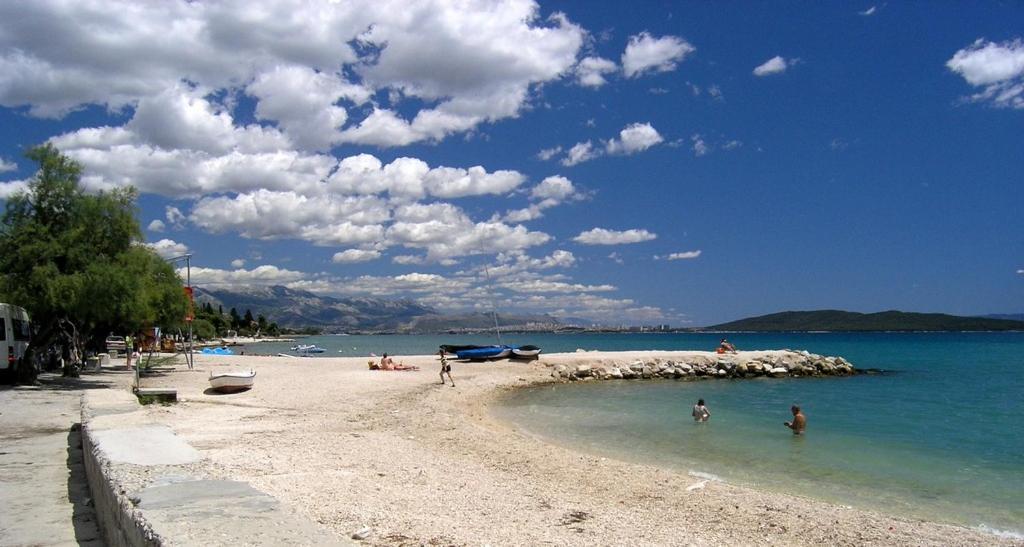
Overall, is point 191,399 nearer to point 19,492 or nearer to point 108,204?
point 108,204

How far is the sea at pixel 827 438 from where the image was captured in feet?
40.9

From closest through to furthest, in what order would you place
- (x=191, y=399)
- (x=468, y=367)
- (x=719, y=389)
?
1. (x=191, y=399)
2. (x=719, y=389)
3. (x=468, y=367)

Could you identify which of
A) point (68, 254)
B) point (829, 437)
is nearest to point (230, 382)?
point (68, 254)

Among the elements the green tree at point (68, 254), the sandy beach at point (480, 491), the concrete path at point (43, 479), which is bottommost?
the sandy beach at point (480, 491)

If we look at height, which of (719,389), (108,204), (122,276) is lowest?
(719,389)

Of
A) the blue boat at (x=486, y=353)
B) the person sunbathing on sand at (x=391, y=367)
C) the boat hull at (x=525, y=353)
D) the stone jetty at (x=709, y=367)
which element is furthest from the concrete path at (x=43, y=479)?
the stone jetty at (x=709, y=367)

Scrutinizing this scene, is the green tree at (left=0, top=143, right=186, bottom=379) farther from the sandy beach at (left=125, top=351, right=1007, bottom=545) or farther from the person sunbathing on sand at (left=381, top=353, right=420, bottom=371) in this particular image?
the person sunbathing on sand at (left=381, top=353, right=420, bottom=371)

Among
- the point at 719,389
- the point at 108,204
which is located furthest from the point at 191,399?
the point at 719,389

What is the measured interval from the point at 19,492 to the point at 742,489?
1049 cm

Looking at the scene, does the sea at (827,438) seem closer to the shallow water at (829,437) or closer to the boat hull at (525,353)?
the shallow water at (829,437)

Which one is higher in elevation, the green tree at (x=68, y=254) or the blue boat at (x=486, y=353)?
the green tree at (x=68, y=254)

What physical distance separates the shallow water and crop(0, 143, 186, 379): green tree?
42.0ft

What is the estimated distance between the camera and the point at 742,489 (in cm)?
1145

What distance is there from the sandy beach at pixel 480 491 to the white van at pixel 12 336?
25.6ft
